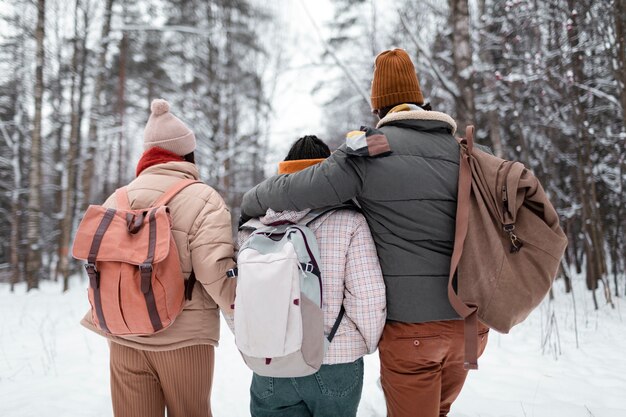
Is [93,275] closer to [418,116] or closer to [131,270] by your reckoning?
[131,270]

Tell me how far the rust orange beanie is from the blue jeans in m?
1.22

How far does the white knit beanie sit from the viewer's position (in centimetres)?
217

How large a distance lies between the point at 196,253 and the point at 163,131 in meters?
0.72

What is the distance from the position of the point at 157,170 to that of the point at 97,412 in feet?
7.26

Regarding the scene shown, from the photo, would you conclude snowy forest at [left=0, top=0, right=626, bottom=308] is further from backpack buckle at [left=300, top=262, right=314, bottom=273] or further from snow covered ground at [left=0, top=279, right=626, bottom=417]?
backpack buckle at [left=300, top=262, right=314, bottom=273]

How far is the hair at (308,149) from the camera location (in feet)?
6.29

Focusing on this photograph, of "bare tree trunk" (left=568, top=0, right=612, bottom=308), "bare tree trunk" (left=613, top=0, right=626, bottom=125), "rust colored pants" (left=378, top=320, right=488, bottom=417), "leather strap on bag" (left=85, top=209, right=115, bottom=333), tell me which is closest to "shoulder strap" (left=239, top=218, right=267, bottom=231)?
"leather strap on bag" (left=85, top=209, right=115, bottom=333)

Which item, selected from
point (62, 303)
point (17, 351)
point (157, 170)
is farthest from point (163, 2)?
point (157, 170)

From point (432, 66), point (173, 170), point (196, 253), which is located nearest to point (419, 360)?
point (196, 253)

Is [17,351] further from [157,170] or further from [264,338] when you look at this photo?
[264,338]

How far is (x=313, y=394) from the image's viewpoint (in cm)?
168

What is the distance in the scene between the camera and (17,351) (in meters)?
4.68

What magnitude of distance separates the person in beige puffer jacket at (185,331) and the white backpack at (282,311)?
338mm

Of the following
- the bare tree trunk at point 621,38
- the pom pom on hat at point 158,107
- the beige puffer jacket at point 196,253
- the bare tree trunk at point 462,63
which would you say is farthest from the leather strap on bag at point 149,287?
the bare tree trunk at point 621,38
